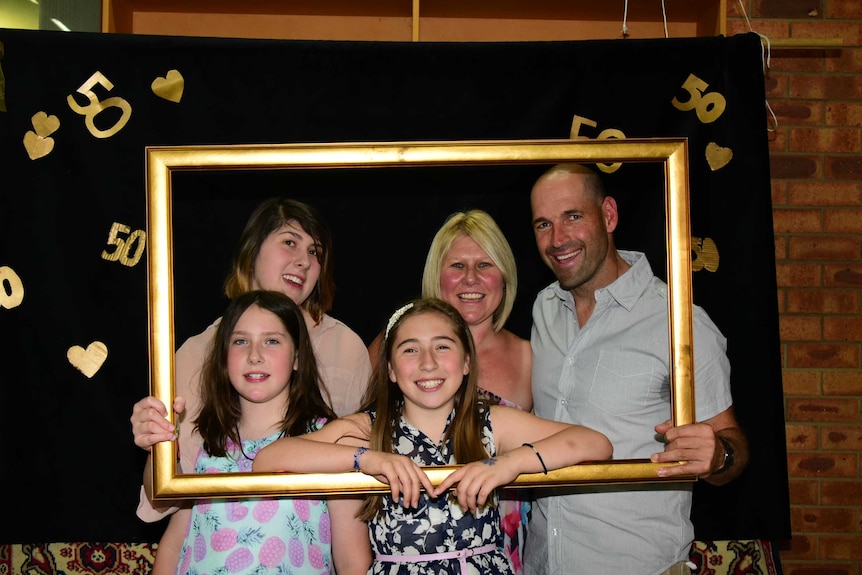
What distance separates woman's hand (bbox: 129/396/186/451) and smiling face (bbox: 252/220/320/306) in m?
0.36

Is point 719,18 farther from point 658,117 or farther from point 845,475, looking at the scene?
point 845,475

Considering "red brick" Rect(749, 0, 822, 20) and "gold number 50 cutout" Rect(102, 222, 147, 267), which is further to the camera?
"red brick" Rect(749, 0, 822, 20)

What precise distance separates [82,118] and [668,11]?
204cm

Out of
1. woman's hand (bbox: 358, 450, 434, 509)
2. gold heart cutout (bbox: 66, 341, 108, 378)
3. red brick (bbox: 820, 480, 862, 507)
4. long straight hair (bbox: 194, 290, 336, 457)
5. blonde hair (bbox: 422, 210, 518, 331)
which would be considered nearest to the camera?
woman's hand (bbox: 358, 450, 434, 509)

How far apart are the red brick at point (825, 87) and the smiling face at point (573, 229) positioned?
1.27 metres

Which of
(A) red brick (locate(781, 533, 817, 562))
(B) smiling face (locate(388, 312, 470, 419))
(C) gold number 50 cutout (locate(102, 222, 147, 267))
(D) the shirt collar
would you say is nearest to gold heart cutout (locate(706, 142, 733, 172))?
(D) the shirt collar

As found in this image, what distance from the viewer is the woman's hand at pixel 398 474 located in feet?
5.85

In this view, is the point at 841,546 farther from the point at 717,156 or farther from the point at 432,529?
the point at 432,529

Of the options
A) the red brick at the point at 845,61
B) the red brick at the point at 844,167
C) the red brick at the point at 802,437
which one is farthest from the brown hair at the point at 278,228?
the red brick at the point at 845,61

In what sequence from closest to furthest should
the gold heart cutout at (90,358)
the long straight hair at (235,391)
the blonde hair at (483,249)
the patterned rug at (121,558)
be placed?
the long straight hair at (235,391) < the blonde hair at (483,249) < the gold heart cutout at (90,358) < the patterned rug at (121,558)

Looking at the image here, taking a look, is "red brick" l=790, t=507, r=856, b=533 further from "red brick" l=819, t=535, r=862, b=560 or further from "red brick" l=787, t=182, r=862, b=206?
"red brick" l=787, t=182, r=862, b=206

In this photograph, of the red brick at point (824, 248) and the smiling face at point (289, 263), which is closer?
the smiling face at point (289, 263)

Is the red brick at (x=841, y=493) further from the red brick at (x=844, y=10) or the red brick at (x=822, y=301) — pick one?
the red brick at (x=844, y=10)

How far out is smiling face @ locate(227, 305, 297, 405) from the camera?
187 cm
